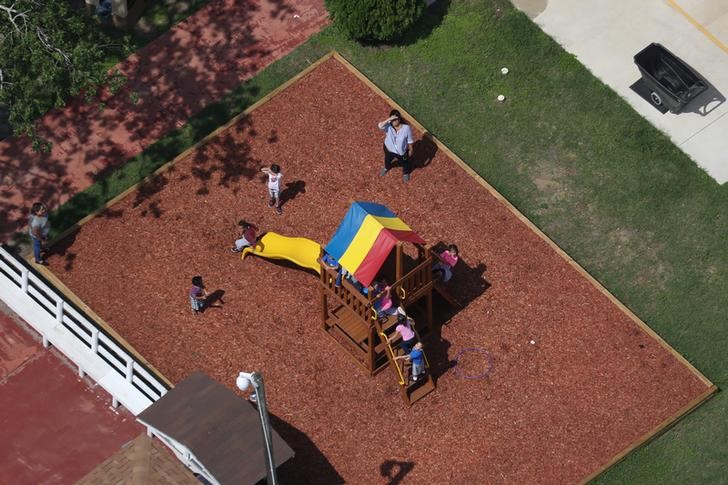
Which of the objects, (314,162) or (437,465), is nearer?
(437,465)

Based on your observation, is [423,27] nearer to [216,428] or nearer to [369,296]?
[369,296]

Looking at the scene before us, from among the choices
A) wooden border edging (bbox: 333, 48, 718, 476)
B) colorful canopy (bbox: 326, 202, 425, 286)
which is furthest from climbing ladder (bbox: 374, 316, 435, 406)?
wooden border edging (bbox: 333, 48, 718, 476)

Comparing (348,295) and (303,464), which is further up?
(348,295)

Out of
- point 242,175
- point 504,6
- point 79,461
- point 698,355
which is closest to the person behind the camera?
point 79,461

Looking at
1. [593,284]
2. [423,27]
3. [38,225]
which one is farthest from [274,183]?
[593,284]

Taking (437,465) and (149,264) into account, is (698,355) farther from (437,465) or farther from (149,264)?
(149,264)

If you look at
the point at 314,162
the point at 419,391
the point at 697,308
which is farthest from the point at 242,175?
the point at 697,308

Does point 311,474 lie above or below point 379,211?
below
